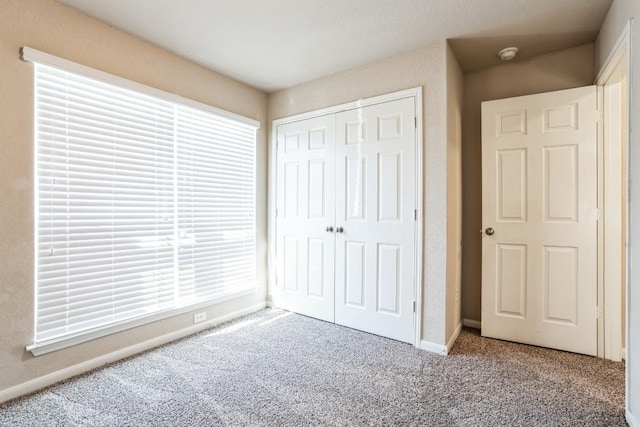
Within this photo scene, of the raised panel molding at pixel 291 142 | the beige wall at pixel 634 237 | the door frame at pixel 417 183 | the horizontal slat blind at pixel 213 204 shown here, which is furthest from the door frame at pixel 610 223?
the horizontal slat blind at pixel 213 204

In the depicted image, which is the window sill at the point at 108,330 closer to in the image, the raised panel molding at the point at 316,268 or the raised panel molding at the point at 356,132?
the raised panel molding at the point at 316,268

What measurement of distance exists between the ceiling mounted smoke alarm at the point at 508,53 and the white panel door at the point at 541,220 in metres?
0.38

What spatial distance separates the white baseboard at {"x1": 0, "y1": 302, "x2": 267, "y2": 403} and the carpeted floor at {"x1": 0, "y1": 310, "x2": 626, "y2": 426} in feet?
0.20

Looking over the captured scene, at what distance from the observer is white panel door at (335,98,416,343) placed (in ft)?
8.64

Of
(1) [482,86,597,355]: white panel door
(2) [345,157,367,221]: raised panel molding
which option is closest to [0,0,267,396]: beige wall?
(2) [345,157,367,221]: raised panel molding

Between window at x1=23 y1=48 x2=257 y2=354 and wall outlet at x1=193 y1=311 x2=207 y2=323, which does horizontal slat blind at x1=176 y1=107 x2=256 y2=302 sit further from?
wall outlet at x1=193 y1=311 x2=207 y2=323

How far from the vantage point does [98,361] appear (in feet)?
7.31

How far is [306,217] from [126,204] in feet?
5.35

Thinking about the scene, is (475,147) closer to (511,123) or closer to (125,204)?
(511,123)

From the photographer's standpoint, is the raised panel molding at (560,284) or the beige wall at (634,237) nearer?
the beige wall at (634,237)

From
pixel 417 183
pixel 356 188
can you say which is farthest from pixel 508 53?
pixel 356 188

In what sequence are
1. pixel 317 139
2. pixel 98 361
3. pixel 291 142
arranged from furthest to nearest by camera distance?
pixel 291 142, pixel 317 139, pixel 98 361

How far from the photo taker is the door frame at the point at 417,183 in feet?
8.36

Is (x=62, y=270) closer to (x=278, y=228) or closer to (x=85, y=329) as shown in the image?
(x=85, y=329)
